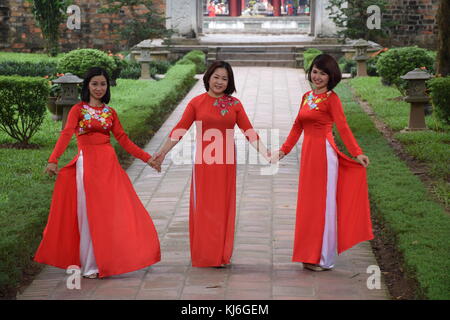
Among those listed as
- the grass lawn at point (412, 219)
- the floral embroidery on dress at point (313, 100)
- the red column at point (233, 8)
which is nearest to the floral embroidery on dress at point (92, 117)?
the floral embroidery on dress at point (313, 100)

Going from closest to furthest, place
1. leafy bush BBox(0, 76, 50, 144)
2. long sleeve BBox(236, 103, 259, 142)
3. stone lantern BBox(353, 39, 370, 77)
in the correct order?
1. long sleeve BBox(236, 103, 259, 142)
2. leafy bush BBox(0, 76, 50, 144)
3. stone lantern BBox(353, 39, 370, 77)

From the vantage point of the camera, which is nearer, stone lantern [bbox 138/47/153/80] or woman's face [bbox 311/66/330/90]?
woman's face [bbox 311/66/330/90]

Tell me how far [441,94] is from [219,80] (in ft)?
17.9

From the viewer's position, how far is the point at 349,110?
11.6 metres

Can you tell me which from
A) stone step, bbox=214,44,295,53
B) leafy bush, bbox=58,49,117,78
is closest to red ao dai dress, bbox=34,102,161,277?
leafy bush, bbox=58,49,117,78

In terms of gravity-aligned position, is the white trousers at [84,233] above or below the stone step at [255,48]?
below

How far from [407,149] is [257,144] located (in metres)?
4.05

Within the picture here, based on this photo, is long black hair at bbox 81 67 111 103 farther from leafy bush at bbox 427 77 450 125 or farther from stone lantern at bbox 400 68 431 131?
stone lantern at bbox 400 68 431 131

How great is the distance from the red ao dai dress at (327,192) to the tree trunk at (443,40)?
745 centimetres

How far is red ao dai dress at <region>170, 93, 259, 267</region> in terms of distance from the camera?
512 centimetres

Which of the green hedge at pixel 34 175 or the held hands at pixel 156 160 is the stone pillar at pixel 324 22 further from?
the held hands at pixel 156 160

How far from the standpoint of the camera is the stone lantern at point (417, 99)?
10242 mm

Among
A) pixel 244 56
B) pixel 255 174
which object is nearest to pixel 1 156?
pixel 255 174

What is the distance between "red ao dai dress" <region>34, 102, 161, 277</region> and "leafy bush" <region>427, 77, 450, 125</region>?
5797 millimetres
